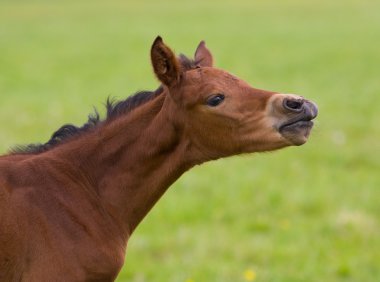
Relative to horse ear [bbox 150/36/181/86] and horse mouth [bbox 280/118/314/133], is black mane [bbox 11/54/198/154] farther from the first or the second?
horse mouth [bbox 280/118/314/133]

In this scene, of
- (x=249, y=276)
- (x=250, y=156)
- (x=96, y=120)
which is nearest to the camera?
(x=96, y=120)

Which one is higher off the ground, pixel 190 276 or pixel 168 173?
pixel 168 173

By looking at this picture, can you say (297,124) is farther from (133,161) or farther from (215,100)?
(133,161)

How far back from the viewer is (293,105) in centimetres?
447

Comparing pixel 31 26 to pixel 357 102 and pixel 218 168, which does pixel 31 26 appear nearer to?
pixel 357 102

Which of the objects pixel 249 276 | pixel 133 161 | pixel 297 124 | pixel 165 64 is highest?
pixel 165 64

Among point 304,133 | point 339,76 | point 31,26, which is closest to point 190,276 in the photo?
point 304,133

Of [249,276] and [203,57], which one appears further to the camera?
[249,276]

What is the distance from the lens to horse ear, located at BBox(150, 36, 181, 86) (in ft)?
15.1

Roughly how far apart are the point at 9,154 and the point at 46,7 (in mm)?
38368

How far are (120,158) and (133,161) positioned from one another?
0.08 meters

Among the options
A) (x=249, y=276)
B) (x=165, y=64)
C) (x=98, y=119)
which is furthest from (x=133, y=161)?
(x=249, y=276)

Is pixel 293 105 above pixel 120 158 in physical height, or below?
above

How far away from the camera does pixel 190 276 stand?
24.2 feet
